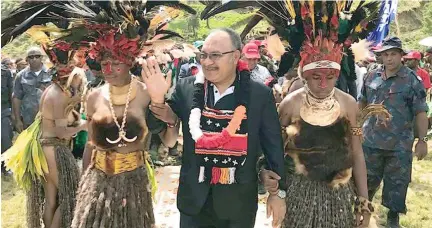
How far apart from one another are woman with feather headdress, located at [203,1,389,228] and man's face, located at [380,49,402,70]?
7.20ft

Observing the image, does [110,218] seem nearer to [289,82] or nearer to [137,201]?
[137,201]

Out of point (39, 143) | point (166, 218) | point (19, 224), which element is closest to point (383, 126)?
point (166, 218)

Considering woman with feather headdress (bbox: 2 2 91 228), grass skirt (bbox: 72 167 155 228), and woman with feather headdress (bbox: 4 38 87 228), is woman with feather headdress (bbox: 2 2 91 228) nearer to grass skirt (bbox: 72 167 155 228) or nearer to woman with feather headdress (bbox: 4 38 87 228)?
woman with feather headdress (bbox: 4 38 87 228)

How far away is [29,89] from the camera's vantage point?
8680mm

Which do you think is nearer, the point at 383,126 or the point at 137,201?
the point at 137,201

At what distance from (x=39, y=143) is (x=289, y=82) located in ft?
7.71

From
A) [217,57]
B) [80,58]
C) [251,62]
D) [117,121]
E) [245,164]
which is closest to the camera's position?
[217,57]

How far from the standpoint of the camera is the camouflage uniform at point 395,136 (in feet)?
19.8

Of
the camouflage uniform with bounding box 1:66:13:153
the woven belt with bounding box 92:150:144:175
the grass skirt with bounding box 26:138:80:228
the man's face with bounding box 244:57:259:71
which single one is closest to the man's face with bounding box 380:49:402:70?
the man's face with bounding box 244:57:259:71

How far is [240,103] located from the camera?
134 inches

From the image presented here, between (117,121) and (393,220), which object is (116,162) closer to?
(117,121)

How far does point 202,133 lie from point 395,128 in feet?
11.5

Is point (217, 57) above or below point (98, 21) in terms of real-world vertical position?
below

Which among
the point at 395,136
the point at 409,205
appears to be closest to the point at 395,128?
the point at 395,136
